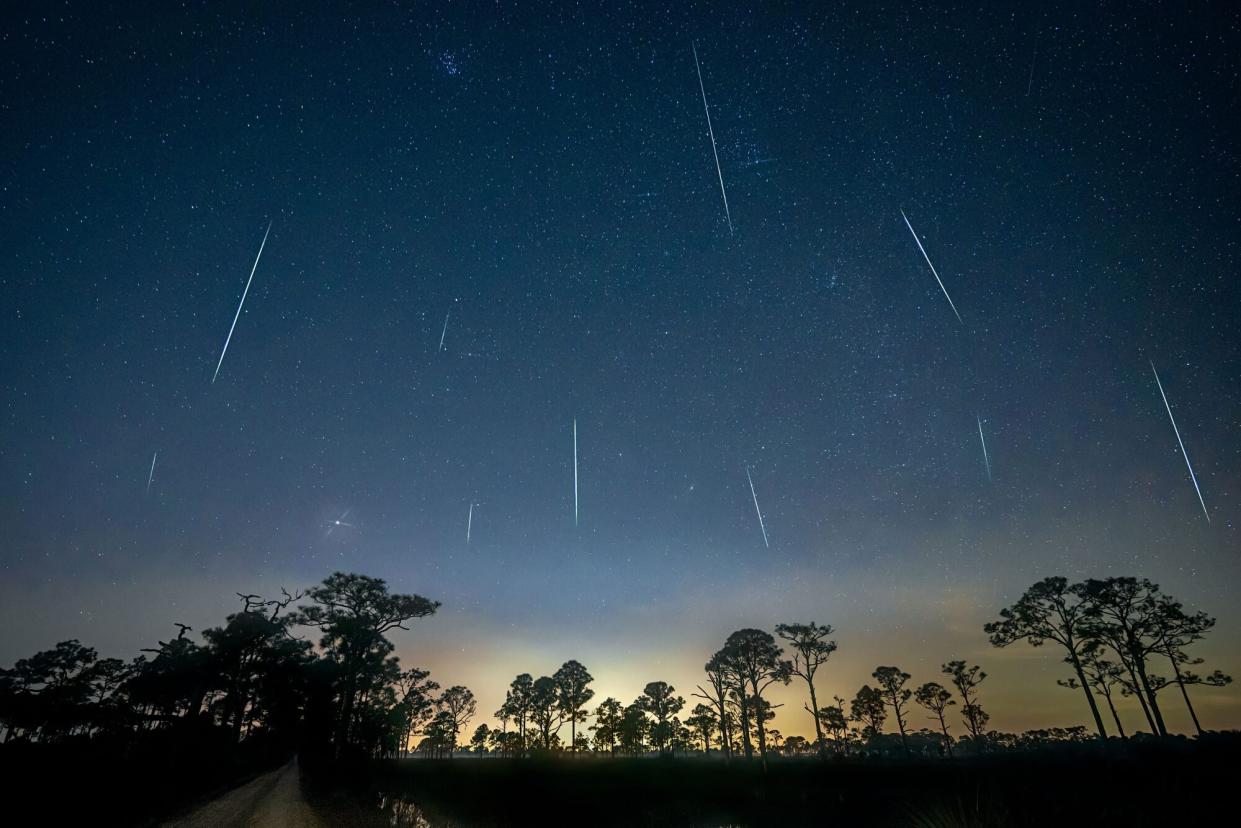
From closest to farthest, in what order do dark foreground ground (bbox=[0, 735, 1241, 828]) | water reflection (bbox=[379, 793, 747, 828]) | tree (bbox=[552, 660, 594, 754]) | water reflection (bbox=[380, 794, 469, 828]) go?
dark foreground ground (bbox=[0, 735, 1241, 828]), water reflection (bbox=[380, 794, 469, 828]), water reflection (bbox=[379, 793, 747, 828]), tree (bbox=[552, 660, 594, 754])

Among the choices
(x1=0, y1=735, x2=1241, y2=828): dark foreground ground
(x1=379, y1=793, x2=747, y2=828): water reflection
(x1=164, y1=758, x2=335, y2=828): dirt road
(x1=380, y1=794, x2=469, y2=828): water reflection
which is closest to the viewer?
(x1=0, y1=735, x2=1241, y2=828): dark foreground ground

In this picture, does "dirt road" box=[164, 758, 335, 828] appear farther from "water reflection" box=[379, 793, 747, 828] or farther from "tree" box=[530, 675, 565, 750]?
"tree" box=[530, 675, 565, 750]

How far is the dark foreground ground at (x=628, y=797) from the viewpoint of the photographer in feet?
36.2

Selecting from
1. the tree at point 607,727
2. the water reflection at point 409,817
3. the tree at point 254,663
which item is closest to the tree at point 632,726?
the tree at point 607,727

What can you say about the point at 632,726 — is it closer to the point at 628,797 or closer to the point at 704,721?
the point at 704,721

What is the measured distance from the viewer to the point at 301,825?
13.0 meters

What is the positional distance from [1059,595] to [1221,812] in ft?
140

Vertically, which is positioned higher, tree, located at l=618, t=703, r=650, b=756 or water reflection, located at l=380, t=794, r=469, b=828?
water reflection, located at l=380, t=794, r=469, b=828

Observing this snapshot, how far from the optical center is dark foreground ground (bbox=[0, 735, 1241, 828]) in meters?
11.0

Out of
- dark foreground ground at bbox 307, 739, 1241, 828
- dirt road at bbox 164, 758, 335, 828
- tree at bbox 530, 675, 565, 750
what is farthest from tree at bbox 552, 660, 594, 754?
dirt road at bbox 164, 758, 335, 828

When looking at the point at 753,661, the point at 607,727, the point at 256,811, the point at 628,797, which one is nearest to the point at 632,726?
the point at 607,727

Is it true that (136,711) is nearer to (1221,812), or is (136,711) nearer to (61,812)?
(61,812)

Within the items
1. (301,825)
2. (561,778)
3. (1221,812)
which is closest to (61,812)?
(301,825)

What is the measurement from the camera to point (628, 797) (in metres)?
27.2
